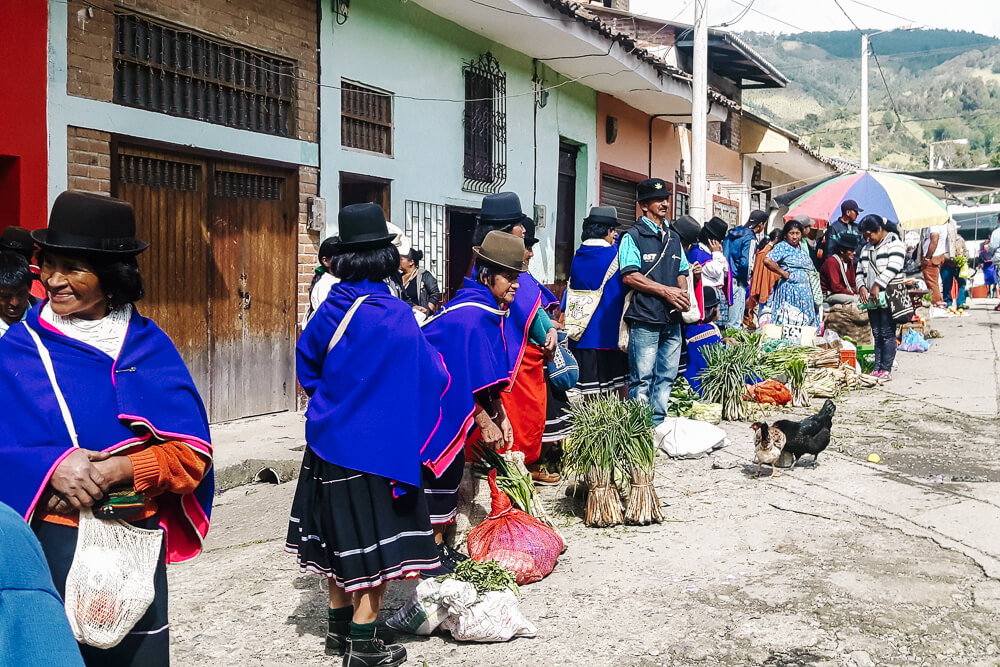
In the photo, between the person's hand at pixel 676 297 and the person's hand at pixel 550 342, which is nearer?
the person's hand at pixel 550 342

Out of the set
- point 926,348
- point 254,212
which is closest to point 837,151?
point 926,348

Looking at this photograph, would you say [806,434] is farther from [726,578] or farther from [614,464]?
[726,578]

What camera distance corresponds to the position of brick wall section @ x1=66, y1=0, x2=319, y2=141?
7.20 m

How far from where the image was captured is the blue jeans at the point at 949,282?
24672mm

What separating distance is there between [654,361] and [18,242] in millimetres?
4705

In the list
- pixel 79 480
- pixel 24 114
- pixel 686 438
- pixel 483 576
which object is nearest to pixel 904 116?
pixel 686 438

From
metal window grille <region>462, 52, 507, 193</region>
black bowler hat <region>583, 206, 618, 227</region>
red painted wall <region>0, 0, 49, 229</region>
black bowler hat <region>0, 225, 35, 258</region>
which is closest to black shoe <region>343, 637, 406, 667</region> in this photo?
black bowler hat <region>0, 225, 35, 258</region>

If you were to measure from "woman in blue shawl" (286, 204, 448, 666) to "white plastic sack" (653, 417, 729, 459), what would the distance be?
13.9 feet

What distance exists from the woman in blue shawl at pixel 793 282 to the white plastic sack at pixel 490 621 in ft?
27.1

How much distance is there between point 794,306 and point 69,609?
33.8 feet

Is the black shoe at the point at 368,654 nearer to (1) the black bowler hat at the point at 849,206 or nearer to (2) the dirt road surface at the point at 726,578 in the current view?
(2) the dirt road surface at the point at 726,578

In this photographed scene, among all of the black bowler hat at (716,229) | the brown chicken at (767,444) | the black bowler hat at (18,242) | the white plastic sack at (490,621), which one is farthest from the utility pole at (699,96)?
the white plastic sack at (490,621)

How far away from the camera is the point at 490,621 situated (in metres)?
4.20

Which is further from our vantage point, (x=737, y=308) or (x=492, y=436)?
(x=737, y=308)
